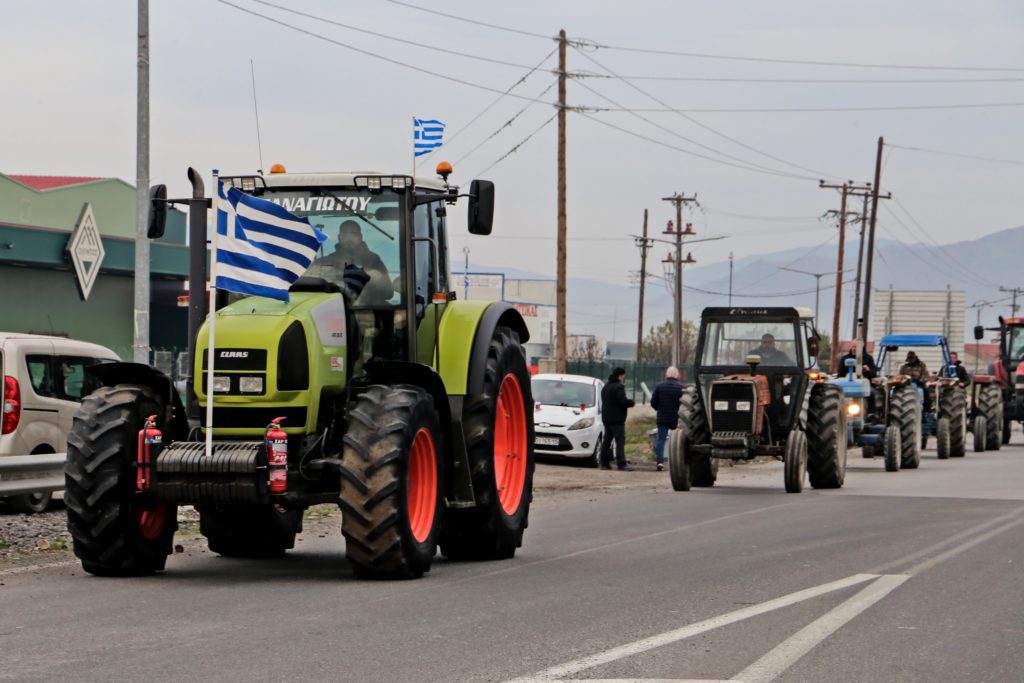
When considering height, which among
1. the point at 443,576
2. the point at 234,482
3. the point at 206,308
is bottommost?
the point at 443,576

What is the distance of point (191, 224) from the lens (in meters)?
11.0

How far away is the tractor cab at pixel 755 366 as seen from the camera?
72.3ft

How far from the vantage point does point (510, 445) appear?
13.5 meters

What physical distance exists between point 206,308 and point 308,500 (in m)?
1.62

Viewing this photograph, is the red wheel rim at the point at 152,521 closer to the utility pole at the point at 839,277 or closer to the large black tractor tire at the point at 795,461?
the large black tractor tire at the point at 795,461

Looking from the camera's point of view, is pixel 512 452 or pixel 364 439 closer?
pixel 364 439

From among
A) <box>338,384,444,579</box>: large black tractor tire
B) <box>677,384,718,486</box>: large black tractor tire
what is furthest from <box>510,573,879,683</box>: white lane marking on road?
<box>677,384,718,486</box>: large black tractor tire

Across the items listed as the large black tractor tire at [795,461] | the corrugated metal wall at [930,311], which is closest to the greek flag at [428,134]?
the large black tractor tire at [795,461]

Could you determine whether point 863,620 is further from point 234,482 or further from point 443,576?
point 234,482

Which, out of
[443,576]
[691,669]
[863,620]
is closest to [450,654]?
[691,669]

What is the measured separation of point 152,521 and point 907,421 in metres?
19.7

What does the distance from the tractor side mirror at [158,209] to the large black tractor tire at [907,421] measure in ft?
63.1

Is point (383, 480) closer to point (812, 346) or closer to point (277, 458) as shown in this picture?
point (277, 458)

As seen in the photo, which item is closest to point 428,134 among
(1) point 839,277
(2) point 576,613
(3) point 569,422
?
(3) point 569,422
